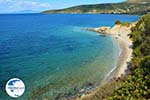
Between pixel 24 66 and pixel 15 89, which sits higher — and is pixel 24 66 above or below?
below

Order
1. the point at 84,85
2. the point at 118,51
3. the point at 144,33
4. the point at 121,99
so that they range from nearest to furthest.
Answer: the point at 121,99
the point at 84,85
the point at 144,33
the point at 118,51

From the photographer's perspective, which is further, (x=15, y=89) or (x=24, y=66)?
(x=24, y=66)

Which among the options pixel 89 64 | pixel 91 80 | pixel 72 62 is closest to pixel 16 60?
pixel 72 62

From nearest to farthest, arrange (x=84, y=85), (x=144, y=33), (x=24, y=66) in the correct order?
(x=84, y=85)
(x=24, y=66)
(x=144, y=33)

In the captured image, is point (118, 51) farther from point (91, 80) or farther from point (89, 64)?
point (91, 80)

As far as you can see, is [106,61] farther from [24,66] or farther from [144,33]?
[24,66]

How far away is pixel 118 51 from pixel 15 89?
45.6m

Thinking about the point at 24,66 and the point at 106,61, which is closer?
the point at 24,66

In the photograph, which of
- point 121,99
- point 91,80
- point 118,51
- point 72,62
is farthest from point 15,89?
point 118,51

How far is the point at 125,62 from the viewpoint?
51.2 metres

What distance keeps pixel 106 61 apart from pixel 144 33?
10.8 m

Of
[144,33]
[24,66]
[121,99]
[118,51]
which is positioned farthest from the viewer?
[118,51]

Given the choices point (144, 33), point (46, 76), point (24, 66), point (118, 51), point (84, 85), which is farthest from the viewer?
point (118, 51)

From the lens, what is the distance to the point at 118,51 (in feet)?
216
